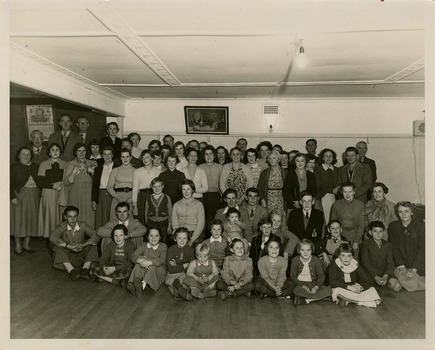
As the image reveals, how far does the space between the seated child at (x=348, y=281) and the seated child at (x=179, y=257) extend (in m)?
1.47

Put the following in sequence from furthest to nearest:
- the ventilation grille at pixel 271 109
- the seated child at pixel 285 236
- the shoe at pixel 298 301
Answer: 1. the ventilation grille at pixel 271 109
2. the seated child at pixel 285 236
3. the shoe at pixel 298 301

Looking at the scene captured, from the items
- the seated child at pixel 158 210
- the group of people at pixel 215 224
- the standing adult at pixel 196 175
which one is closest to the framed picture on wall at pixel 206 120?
the group of people at pixel 215 224

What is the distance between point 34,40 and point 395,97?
577cm

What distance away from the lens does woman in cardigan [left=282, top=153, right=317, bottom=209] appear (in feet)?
16.2

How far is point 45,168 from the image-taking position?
16.9 feet

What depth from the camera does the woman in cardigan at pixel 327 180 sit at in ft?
17.4

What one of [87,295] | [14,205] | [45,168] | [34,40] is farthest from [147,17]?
[14,205]

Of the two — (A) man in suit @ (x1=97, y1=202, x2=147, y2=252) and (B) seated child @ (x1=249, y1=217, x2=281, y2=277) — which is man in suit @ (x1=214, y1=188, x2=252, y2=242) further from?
(A) man in suit @ (x1=97, y1=202, x2=147, y2=252)

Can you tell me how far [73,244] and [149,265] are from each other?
3.45 feet

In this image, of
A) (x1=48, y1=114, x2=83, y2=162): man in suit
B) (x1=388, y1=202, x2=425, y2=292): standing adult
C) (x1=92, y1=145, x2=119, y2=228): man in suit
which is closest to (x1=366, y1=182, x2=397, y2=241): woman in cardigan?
(x1=388, y1=202, x2=425, y2=292): standing adult

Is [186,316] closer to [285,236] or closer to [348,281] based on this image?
[285,236]

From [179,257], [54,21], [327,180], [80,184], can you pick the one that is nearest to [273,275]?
[179,257]

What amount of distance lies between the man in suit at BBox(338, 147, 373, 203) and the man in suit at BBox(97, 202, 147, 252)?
9.09 ft

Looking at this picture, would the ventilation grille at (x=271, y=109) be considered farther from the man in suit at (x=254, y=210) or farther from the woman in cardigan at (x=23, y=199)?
the woman in cardigan at (x=23, y=199)
